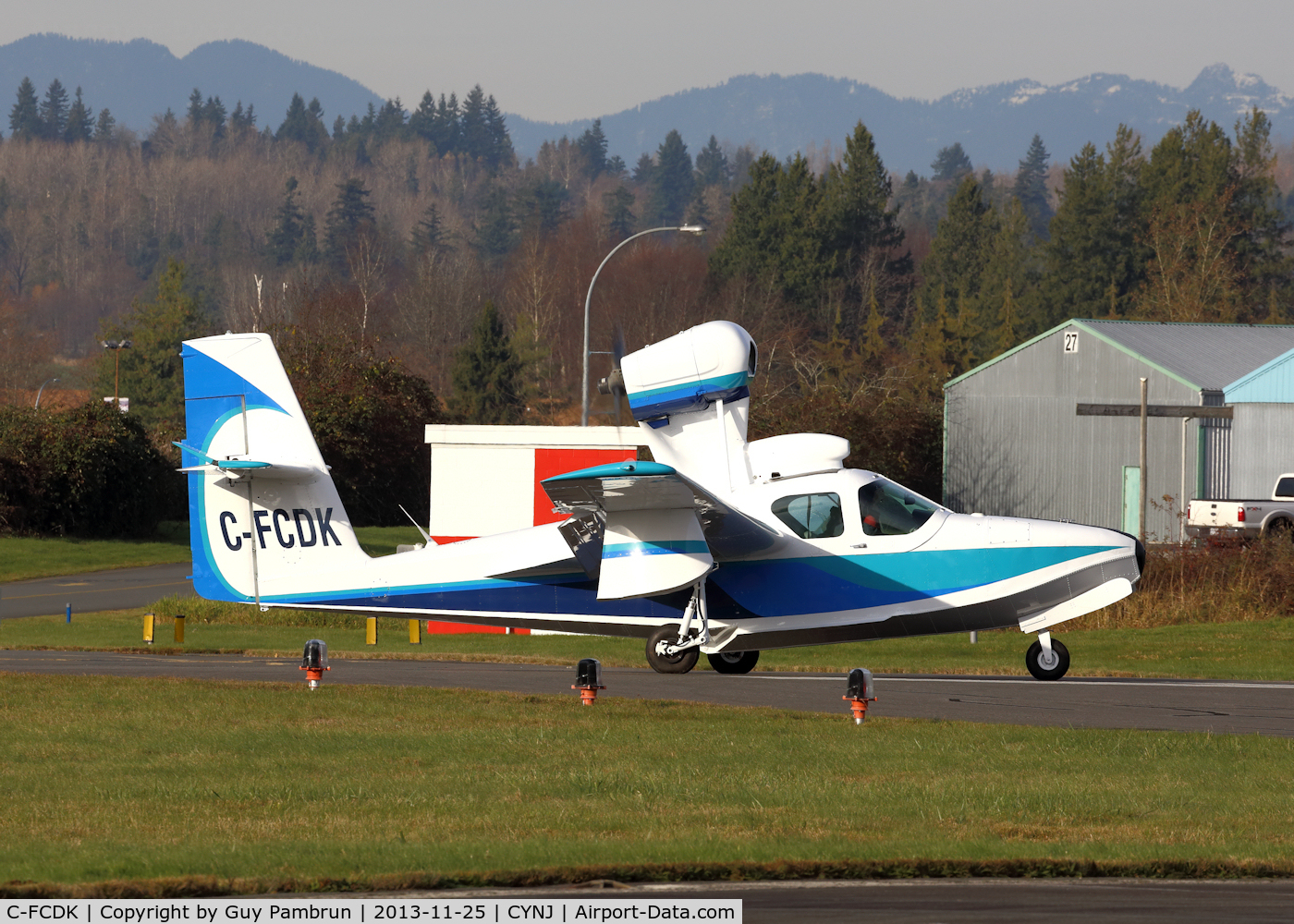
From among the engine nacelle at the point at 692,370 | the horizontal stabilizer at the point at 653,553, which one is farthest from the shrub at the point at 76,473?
the horizontal stabilizer at the point at 653,553

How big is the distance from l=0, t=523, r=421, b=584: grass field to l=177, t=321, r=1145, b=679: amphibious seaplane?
23.1 meters

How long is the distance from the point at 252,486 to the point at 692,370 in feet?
19.5

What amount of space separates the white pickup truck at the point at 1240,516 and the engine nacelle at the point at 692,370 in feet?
81.7

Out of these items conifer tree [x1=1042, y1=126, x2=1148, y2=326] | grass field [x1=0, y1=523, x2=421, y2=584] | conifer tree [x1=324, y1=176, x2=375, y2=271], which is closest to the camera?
grass field [x1=0, y1=523, x2=421, y2=584]

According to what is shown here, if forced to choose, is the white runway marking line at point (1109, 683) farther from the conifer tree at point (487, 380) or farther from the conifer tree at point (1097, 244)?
the conifer tree at point (1097, 244)

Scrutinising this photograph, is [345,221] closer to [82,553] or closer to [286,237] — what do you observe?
[286,237]

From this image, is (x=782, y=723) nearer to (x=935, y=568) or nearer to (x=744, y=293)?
(x=935, y=568)

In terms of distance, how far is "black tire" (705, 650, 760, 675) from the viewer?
63.5 ft

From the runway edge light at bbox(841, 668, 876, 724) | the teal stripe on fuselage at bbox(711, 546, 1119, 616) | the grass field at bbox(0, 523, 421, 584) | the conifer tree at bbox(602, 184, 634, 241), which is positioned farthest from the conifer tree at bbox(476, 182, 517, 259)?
the runway edge light at bbox(841, 668, 876, 724)

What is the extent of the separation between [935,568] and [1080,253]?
80328mm

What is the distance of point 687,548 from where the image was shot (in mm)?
16828

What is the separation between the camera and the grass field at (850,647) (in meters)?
21.9

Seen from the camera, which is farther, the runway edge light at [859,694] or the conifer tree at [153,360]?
the conifer tree at [153,360]

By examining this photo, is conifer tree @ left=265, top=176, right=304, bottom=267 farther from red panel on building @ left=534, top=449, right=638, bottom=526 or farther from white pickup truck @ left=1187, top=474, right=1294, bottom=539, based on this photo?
red panel on building @ left=534, top=449, right=638, bottom=526
